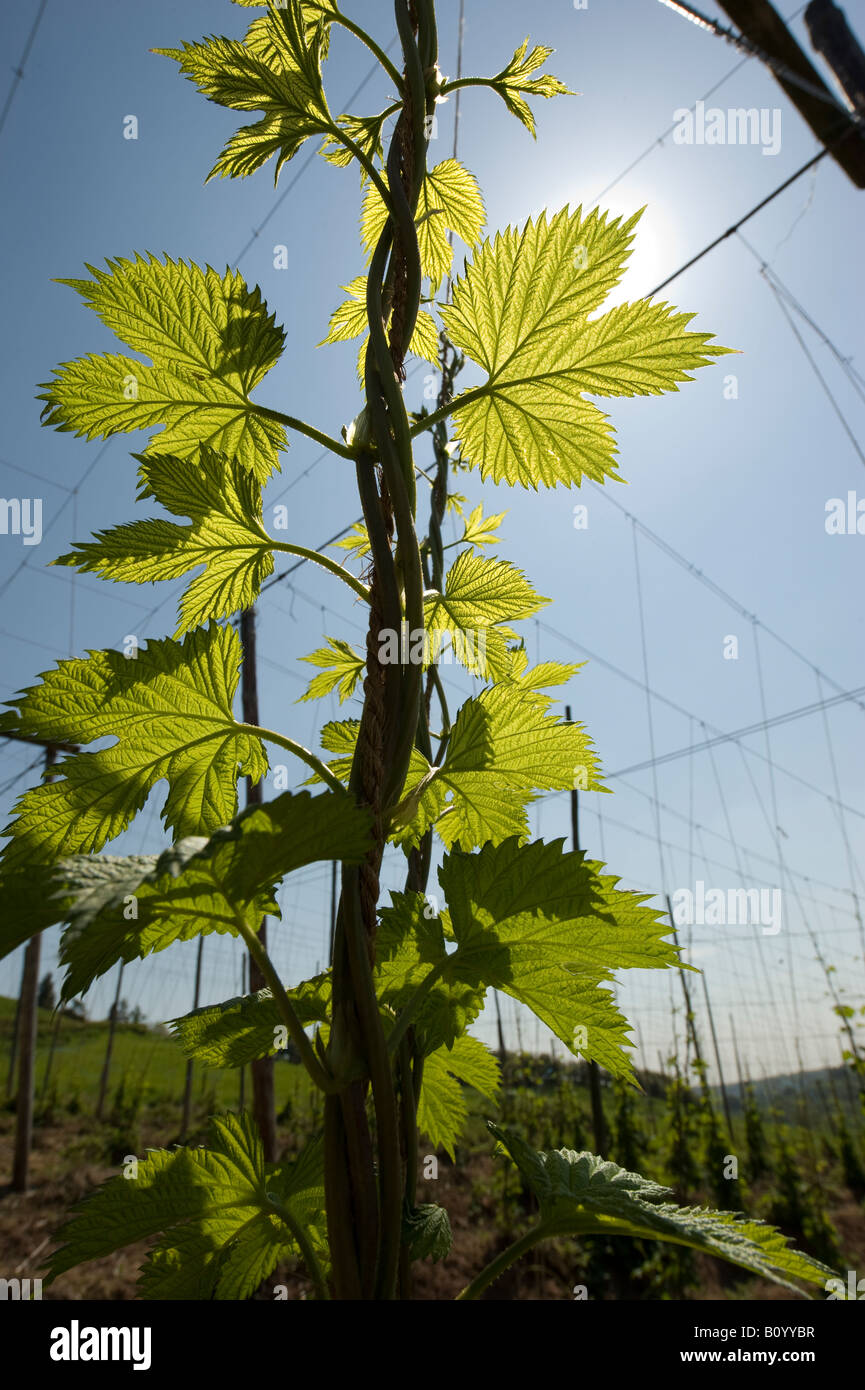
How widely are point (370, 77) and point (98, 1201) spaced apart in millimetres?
3960

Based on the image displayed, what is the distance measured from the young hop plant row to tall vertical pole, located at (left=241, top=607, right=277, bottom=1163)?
238cm

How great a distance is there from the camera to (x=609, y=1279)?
4.54 m

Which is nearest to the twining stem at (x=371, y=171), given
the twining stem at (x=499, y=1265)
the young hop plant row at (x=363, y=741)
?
the young hop plant row at (x=363, y=741)

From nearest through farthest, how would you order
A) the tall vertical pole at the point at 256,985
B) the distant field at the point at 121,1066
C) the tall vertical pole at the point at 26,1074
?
the tall vertical pole at the point at 256,985, the tall vertical pole at the point at 26,1074, the distant field at the point at 121,1066

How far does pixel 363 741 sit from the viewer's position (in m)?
0.42

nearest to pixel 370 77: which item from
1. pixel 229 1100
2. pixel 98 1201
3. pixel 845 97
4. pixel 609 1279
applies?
pixel 845 97

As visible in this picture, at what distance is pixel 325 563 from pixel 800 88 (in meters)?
2.78


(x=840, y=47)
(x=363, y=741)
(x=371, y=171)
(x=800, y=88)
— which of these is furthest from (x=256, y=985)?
(x=840, y=47)

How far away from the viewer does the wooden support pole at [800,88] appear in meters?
2.23

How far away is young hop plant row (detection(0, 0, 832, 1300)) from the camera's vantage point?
0.41 meters

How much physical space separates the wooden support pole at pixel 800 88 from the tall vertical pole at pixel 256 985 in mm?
2492

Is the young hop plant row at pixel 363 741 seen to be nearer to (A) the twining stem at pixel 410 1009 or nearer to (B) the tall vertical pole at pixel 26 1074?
(A) the twining stem at pixel 410 1009

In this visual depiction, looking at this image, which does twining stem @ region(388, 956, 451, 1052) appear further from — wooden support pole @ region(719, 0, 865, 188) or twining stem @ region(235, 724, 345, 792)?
wooden support pole @ region(719, 0, 865, 188)

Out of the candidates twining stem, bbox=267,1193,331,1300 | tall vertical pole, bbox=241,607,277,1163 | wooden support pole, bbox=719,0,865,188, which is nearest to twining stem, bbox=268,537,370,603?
twining stem, bbox=267,1193,331,1300
